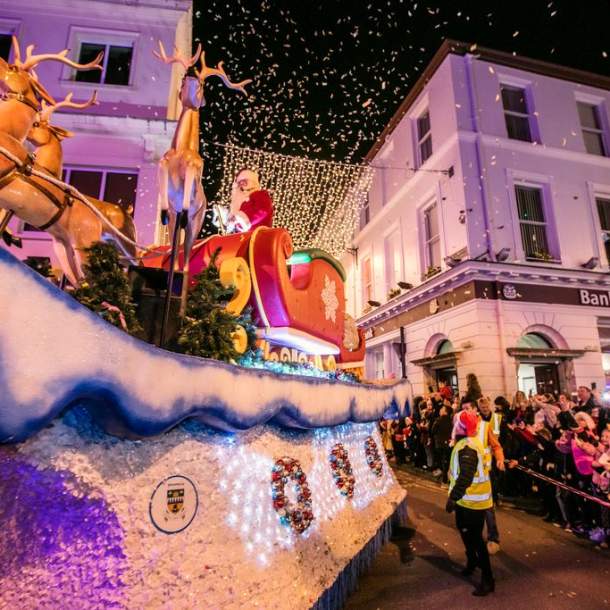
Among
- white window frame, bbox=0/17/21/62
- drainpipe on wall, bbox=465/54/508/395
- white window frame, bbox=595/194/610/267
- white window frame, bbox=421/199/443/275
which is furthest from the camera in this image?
white window frame, bbox=421/199/443/275

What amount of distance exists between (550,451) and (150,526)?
24.1ft

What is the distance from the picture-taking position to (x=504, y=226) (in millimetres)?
12914

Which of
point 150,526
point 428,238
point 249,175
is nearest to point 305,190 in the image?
point 428,238

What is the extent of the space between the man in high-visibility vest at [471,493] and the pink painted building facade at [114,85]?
811 centimetres

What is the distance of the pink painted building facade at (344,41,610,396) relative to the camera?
12164 mm

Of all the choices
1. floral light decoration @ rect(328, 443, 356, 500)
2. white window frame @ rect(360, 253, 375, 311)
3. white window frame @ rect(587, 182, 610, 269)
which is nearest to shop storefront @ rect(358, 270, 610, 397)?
white window frame @ rect(587, 182, 610, 269)

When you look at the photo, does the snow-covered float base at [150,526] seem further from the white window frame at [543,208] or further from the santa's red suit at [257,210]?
the white window frame at [543,208]

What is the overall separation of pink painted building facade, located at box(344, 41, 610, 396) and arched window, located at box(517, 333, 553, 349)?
34 millimetres

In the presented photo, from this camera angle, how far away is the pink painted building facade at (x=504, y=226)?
1216 cm

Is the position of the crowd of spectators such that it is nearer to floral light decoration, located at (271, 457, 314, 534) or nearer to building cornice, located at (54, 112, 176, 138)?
floral light decoration, located at (271, 457, 314, 534)

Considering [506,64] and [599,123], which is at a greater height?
[506,64]

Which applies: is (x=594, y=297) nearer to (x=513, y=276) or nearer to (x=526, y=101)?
(x=513, y=276)

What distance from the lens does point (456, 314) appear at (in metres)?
12.9

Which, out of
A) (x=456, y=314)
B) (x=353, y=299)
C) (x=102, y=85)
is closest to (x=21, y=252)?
(x=102, y=85)
